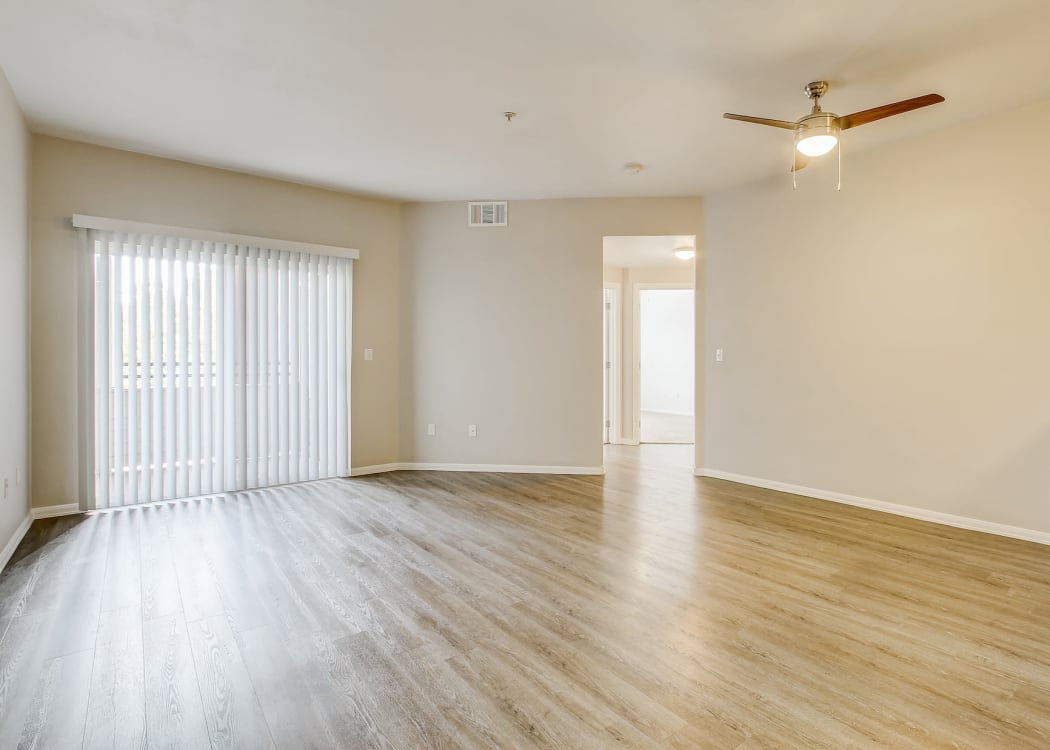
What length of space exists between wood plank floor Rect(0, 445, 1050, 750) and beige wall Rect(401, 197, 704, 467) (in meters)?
1.63

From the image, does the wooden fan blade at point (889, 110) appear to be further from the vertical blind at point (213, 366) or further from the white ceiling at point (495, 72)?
the vertical blind at point (213, 366)

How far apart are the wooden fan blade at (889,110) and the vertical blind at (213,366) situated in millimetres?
4280

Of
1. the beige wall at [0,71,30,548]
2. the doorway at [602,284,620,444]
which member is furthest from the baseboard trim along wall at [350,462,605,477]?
the beige wall at [0,71,30,548]

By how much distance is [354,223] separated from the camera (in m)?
5.34

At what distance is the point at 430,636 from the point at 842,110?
3.97 meters

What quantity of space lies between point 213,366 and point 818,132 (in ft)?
15.7

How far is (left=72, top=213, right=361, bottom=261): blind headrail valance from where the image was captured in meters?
3.96

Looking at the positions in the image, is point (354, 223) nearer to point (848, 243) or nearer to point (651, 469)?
point (651, 469)

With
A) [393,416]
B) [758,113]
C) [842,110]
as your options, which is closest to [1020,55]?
[842,110]

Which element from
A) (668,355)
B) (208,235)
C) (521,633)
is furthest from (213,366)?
(668,355)

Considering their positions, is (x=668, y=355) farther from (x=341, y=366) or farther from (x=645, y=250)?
(x=341, y=366)

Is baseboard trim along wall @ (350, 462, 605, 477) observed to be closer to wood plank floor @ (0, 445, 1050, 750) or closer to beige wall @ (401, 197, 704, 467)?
beige wall @ (401, 197, 704, 467)

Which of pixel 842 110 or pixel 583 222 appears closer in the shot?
pixel 842 110

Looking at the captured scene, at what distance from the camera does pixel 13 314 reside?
133 inches
